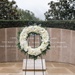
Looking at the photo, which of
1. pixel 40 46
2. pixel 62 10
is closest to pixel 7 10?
pixel 62 10

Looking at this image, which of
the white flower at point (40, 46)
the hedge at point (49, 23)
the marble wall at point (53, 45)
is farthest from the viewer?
the hedge at point (49, 23)

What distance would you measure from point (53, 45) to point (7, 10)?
26.3ft

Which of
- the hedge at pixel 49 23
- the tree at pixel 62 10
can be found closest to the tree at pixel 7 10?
the tree at pixel 62 10

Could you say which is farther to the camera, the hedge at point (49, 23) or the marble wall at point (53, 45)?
the hedge at point (49, 23)

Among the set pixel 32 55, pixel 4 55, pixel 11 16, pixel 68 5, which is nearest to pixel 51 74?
pixel 32 55

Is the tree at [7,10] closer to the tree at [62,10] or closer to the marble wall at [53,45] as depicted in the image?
the tree at [62,10]

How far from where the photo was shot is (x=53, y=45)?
1027 centimetres

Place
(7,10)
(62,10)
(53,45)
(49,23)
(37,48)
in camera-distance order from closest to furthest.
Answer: (37,48) < (53,45) < (49,23) < (7,10) < (62,10)

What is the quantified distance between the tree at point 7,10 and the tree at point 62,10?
14.2 ft

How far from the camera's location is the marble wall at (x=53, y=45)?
9930mm

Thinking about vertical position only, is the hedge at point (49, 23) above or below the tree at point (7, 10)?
below

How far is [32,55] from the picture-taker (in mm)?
4914

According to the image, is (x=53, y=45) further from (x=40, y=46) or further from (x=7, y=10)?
(x=7, y=10)

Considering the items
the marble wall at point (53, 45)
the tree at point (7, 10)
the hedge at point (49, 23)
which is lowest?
the marble wall at point (53, 45)
